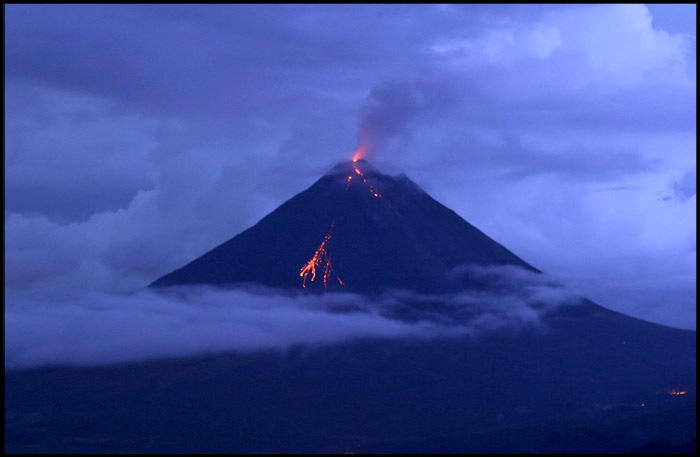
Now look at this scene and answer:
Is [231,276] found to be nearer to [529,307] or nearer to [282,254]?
[282,254]

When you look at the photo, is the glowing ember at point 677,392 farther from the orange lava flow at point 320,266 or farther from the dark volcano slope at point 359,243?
the orange lava flow at point 320,266

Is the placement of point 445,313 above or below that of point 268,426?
above

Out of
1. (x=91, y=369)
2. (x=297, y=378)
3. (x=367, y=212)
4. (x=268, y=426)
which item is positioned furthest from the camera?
(x=367, y=212)

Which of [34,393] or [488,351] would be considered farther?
[488,351]

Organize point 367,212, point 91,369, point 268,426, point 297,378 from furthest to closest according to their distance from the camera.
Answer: point 367,212, point 91,369, point 297,378, point 268,426

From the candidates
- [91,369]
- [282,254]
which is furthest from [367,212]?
[91,369]

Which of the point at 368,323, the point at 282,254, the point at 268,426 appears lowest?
the point at 268,426

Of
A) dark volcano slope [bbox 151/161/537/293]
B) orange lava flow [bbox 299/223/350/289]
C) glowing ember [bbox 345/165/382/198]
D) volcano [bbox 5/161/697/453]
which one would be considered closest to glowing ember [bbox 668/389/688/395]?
volcano [bbox 5/161/697/453]
